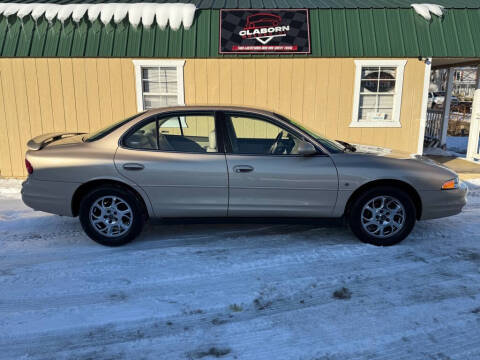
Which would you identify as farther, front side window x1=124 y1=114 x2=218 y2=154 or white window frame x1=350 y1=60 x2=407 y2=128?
white window frame x1=350 y1=60 x2=407 y2=128

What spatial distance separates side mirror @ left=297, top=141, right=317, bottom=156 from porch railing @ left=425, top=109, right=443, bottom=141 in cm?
884

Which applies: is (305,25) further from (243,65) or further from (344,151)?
(344,151)

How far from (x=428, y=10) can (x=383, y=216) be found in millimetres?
5881

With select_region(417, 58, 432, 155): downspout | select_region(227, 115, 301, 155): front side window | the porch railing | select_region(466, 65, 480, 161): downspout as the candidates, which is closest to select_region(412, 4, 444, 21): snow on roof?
select_region(417, 58, 432, 155): downspout

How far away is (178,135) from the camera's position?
14.6ft

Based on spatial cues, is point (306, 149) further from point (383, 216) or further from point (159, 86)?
point (159, 86)

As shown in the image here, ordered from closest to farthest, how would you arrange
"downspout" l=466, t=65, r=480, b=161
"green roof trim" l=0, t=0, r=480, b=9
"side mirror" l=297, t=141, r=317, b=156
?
"side mirror" l=297, t=141, r=317, b=156
"green roof trim" l=0, t=0, r=480, b=9
"downspout" l=466, t=65, r=480, b=161

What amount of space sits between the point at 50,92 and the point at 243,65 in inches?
167

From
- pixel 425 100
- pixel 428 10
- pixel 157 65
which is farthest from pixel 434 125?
pixel 157 65

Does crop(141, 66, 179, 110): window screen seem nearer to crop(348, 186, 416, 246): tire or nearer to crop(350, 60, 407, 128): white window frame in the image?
crop(350, 60, 407, 128): white window frame

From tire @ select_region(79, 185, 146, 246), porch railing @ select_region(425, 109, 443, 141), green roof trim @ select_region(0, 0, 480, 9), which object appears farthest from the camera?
porch railing @ select_region(425, 109, 443, 141)

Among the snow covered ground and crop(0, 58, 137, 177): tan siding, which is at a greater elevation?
crop(0, 58, 137, 177): tan siding

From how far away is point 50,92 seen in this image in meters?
8.32

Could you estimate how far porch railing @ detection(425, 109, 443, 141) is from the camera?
1156cm
